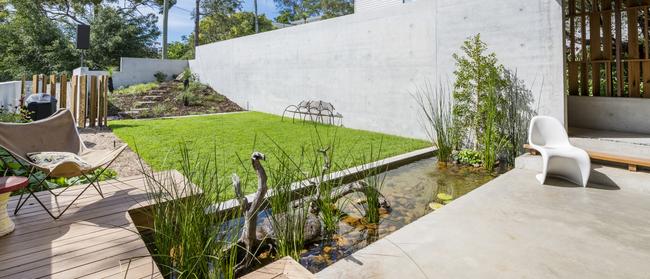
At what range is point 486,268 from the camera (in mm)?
2215

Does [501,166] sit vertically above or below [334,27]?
below

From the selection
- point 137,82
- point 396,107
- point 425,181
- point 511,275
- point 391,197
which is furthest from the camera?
point 137,82

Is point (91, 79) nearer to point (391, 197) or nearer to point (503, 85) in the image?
point (391, 197)

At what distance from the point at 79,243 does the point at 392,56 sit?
A: 6.62 meters

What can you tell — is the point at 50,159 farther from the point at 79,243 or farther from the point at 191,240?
the point at 191,240

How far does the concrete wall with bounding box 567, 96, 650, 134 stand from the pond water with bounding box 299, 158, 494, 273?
2776mm

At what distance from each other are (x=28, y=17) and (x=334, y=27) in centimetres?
2027

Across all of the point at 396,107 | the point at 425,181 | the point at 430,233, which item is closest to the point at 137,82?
the point at 396,107

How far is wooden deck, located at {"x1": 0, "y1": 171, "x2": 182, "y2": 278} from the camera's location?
6.69ft

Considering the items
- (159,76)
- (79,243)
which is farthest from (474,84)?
(159,76)

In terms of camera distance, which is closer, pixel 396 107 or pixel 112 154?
pixel 112 154

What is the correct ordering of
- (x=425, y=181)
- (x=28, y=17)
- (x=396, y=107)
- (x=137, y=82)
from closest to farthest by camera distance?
1. (x=425, y=181)
2. (x=396, y=107)
3. (x=137, y=82)
4. (x=28, y=17)

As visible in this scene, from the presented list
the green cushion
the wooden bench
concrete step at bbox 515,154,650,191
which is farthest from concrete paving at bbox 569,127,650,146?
the green cushion

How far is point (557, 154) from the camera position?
3957mm
